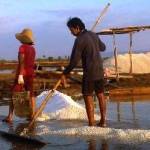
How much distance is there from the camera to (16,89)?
10.5 meters

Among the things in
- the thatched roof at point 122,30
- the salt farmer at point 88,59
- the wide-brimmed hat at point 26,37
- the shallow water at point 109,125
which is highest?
the thatched roof at point 122,30

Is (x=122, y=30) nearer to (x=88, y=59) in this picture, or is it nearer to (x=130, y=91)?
(x=130, y=91)

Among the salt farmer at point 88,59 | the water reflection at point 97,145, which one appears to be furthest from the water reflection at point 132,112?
the water reflection at point 97,145

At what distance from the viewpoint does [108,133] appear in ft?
25.8

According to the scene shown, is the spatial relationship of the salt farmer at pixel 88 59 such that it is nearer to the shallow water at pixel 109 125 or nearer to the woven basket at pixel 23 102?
the shallow water at pixel 109 125

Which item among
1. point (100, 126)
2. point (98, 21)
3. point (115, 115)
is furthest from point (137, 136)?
point (115, 115)

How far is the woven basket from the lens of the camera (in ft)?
33.7

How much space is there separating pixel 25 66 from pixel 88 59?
2037 millimetres

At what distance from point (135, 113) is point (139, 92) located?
6027 mm

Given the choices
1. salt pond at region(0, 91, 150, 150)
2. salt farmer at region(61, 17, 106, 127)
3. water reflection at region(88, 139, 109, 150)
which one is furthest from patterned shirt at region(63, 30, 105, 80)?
water reflection at region(88, 139, 109, 150)

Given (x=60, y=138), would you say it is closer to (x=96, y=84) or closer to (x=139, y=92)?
(x=96, y=84)

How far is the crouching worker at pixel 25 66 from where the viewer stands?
33.6ft

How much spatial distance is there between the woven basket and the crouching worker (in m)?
0.08

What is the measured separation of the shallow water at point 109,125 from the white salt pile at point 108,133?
10 centimetres
